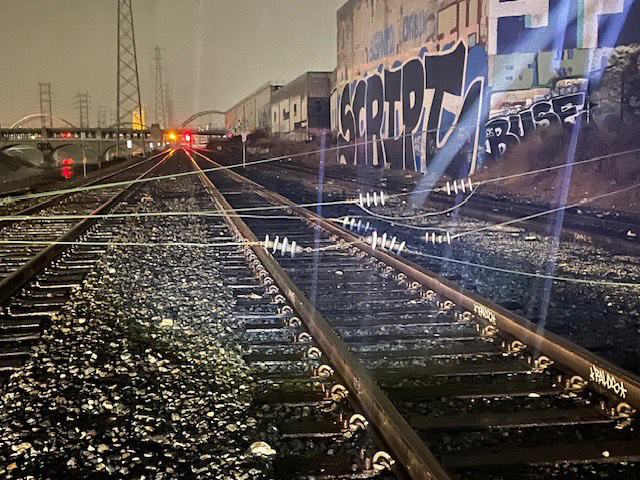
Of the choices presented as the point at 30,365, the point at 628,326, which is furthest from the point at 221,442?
the point at 628,326

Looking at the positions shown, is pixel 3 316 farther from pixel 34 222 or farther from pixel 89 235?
pixel 34 222

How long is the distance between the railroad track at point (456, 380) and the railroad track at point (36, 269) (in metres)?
1.91

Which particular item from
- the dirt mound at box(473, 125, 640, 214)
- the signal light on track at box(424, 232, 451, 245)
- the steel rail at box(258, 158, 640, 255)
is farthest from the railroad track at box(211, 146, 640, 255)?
the signal light on track at box(424, 232, 451, 245)

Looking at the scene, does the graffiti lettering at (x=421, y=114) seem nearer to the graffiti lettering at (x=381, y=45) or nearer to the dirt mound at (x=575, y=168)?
the graffiti lettering at (x=381, y=45)

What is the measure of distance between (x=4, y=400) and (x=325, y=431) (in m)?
1.97

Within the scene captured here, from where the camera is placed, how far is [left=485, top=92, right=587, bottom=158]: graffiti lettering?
1917cm

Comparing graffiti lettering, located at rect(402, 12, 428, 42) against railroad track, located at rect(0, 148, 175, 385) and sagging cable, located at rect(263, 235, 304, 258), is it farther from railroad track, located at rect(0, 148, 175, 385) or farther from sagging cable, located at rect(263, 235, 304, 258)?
sagging cable, located at rect(263, 235, 304, 258)

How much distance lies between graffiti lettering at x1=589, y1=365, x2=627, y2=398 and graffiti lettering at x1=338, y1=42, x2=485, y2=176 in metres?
16.5

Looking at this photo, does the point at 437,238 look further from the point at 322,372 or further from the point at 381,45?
the point at 381,45

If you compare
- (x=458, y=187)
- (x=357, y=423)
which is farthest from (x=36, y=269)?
(x=458, y=187)

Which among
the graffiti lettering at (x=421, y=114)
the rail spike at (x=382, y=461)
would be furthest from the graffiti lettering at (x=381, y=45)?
the rail spike at (x=382, y=461)

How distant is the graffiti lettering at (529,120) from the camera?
62.9 ft

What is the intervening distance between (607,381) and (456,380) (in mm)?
880

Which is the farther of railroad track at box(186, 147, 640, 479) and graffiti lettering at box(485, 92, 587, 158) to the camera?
graffiti lettering at box(485, 92, 587, 158)
